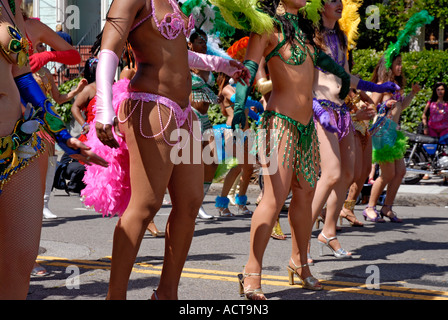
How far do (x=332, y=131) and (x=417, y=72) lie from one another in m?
11.6

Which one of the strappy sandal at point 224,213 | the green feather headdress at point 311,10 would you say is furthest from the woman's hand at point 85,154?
the strappy sandal at point 224,213

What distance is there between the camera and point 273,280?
521 cm

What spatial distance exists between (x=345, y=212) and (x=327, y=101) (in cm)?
295

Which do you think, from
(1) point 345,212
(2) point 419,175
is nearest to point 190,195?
(1) point 345,212

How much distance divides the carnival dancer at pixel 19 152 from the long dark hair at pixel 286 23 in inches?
80.6

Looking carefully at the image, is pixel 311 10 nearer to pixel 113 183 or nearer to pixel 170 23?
pixel 170 23

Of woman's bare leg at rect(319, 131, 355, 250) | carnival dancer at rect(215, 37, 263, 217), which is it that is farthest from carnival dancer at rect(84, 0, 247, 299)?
carnival dancer at rect(215, 37, 263, 217)

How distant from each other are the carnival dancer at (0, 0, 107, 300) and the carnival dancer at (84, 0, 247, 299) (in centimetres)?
37

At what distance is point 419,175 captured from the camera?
46.3 ft

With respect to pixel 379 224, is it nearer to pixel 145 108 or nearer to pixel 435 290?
pixel 435 290

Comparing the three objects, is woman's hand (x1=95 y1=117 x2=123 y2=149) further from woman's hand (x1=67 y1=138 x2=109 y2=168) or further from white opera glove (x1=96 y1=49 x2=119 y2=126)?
woman's hand (x1=67 y1=138 x2=109 y2=168)

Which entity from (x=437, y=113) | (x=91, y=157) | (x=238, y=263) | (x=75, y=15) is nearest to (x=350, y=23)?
(x=238, y=263)

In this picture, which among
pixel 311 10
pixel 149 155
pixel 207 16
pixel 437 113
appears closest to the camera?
pixel 149 155

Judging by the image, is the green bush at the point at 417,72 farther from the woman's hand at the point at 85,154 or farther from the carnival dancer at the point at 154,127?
the woman's hand at the point at 85,154
